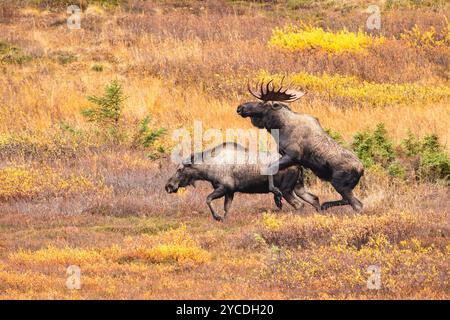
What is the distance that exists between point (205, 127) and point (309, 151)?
7.53 m

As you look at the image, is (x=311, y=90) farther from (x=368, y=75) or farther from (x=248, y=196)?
(x=248, y=196)

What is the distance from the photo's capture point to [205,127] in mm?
21953

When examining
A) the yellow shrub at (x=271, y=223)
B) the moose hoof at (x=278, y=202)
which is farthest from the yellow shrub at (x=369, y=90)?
the yellow shrub at (x=271, y=223)

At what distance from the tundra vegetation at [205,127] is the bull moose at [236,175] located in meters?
0.31

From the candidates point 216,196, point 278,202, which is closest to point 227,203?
point 216,196

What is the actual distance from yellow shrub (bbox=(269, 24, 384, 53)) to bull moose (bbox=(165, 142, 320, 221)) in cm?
1535

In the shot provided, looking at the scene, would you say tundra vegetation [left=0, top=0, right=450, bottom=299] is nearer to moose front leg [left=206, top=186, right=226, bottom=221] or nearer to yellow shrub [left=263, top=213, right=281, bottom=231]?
yellow shrub [left=263, top=213, right=281, bottom=231]

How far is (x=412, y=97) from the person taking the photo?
24.8 m

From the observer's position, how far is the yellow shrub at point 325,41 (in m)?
30.0

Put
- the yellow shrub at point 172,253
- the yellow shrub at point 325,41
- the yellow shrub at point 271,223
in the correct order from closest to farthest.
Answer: the yellow shrub at point 172,253 → the yellow shrub at point 271,223 → the yellow shrub at point 325,41

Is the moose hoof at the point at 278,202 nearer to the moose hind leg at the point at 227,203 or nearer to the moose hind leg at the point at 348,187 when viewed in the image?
the moose hind leg at the point at 227,203

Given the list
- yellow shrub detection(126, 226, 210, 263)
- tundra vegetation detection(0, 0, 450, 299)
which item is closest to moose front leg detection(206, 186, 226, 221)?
tundra vegetation detection(0, 0, 450, 299)

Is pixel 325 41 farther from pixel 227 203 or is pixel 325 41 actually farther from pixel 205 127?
pixel 227 203
